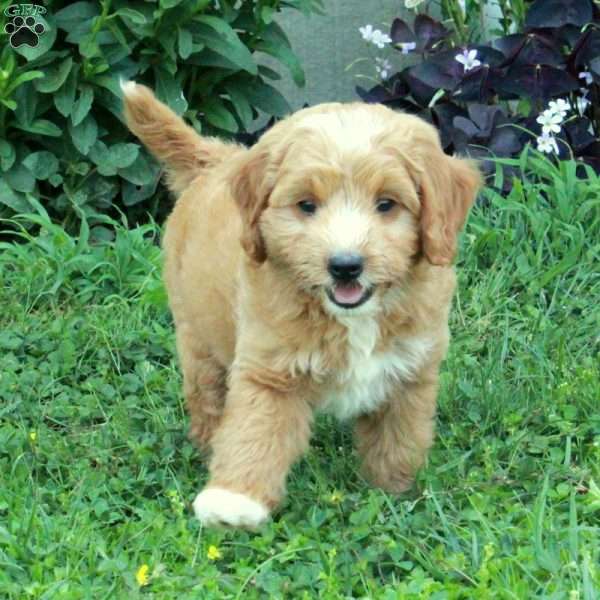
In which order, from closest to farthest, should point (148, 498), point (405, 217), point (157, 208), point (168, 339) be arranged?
point (405, 217) → point (148, 498) → point (168, 339) → point (157, 208)

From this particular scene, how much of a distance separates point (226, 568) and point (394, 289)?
0.93 meters

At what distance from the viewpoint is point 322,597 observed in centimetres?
340

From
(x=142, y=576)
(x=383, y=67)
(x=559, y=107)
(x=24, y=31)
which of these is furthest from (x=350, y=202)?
(x=383, y=67)

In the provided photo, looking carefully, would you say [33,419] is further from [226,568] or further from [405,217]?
[405,217]

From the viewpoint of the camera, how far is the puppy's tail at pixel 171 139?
4523 mm

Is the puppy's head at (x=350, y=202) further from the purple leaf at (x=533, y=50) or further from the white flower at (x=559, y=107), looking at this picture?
the purple leaf at (x=533, y=50)

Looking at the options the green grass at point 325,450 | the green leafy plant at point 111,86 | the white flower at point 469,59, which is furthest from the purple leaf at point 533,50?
the green leafy plant at point 111,86

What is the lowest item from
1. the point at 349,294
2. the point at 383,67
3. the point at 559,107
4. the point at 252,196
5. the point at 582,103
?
the point at 383,67

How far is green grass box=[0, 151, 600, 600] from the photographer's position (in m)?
3.51

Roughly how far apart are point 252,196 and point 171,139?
36.2 inches

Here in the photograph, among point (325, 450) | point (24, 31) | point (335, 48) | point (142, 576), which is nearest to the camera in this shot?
point (142, 576)

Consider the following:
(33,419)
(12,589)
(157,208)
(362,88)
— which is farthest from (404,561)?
(362,88)

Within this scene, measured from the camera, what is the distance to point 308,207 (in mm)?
3602

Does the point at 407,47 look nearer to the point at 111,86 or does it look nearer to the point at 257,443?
the point at 111,86
